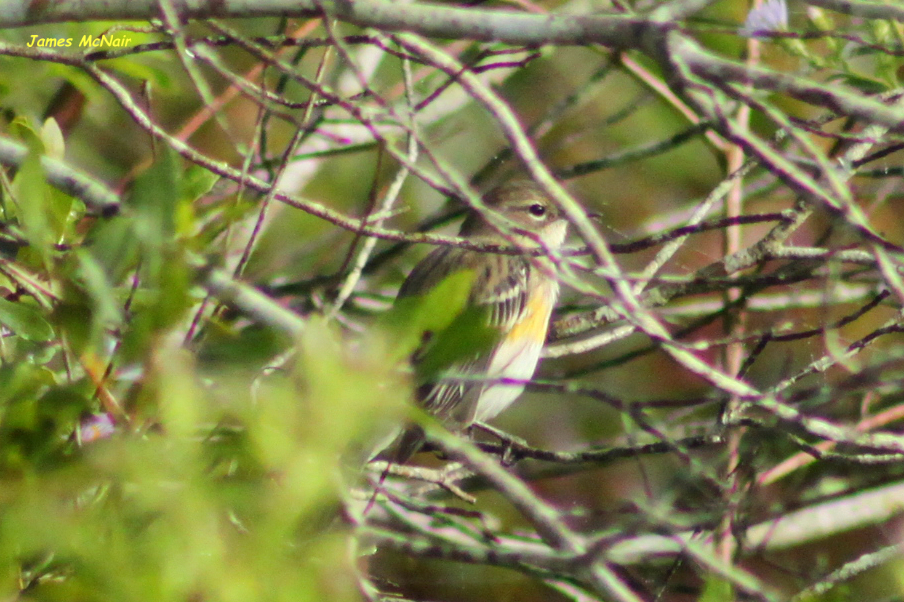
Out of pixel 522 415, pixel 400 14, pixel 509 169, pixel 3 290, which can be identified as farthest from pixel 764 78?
pixel 522 415

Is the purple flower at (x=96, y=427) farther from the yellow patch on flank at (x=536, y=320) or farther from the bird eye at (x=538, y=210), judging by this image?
the bird eye at (x=538, y=210)

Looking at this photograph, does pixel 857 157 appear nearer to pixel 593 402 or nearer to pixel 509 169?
pixel 509 169

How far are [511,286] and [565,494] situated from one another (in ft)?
6.32

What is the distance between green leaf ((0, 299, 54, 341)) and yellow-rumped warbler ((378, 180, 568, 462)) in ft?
6.90

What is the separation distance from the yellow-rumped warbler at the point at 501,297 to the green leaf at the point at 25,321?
2.10 metres

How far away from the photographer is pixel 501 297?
471 centimetres

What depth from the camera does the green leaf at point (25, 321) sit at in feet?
6.15

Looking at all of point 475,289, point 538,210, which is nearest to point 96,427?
point 475,289

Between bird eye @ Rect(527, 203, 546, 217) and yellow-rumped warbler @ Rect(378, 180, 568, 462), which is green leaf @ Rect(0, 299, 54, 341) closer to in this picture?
yellow-rumped warbler @ Rect(378, 180, 568, 462)

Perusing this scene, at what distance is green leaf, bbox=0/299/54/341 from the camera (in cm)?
188

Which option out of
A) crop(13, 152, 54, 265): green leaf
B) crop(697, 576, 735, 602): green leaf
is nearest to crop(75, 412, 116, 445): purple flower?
crop(13, 152, 54, 265): green leaf

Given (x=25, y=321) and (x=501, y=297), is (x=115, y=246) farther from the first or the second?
(x=501, y=297)

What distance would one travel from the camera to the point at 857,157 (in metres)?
3.14

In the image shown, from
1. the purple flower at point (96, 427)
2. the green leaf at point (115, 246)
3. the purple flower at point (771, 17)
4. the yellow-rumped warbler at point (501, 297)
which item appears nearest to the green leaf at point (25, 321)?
the green leaf at point (115, 246)
